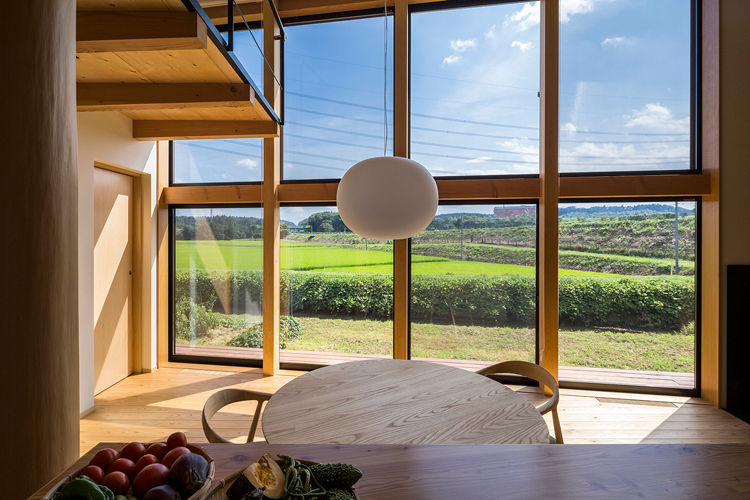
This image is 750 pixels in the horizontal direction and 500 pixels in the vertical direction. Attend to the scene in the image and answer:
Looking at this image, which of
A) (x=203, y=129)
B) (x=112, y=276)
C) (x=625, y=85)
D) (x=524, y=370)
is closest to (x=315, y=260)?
(x=203, y=129)

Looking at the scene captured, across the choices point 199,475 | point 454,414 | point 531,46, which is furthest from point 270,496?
point 531,46

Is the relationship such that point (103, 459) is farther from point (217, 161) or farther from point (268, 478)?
point (217, 161)

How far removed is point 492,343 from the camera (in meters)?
3.68

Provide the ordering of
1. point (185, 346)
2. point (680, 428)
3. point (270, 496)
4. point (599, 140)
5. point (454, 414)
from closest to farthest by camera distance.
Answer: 1. point (270, 496)
2. point (454, 414)
3. point (680, 428)
4. point (599, 140)
5. point (185, 346)

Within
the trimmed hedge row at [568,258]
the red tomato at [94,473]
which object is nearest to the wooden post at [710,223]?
the trimmed hedge row at [568,258]

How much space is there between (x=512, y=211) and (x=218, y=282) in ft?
10.7

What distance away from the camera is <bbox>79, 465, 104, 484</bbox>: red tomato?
20.4 inches

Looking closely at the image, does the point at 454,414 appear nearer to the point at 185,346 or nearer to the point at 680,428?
the point at 680,428

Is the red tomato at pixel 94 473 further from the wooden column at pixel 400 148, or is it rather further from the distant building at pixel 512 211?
the distant building at pixel 512 211

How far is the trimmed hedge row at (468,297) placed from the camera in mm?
3473

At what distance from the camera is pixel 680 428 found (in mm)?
2766

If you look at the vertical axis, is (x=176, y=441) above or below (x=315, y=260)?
below

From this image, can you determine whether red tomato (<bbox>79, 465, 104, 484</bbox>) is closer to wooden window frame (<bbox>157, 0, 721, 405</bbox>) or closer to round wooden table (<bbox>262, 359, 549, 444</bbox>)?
round wooden table (<bbox>262, 359, 549, 444</bbox>)

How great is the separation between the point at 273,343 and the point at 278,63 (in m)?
3.00
